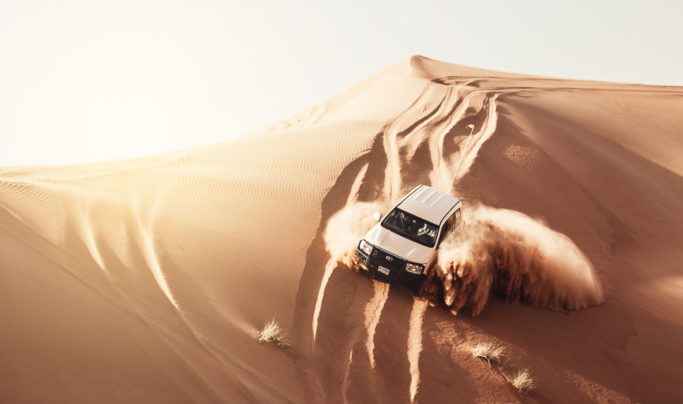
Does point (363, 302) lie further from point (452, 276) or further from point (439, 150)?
point (439, 150)

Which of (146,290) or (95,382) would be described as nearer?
(95,382)

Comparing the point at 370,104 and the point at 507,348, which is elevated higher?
the point at 370,104

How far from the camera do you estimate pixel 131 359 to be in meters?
5.96

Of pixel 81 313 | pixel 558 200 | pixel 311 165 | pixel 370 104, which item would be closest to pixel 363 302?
pixel 81 313

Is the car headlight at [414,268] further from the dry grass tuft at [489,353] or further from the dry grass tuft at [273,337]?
the dry grass tuft at [273,337]

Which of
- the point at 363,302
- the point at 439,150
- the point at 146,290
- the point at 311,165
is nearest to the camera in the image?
the point at 146,290

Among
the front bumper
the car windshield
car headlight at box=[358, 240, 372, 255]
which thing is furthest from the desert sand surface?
car headlight at box=[358, 240, 372, 255]

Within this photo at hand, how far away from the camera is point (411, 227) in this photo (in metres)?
9.90

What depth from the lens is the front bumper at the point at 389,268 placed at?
913cm

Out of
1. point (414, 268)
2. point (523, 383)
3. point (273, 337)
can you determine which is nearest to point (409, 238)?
point (414, 268)

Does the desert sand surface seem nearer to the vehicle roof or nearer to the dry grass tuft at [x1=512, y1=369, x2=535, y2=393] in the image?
the dry grass tuft at [x1=512, y1=369, x2=535, y2=393]

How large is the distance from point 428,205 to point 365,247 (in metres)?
1.75

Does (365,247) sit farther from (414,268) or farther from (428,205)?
(428,205)

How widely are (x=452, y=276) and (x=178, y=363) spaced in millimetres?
5054
